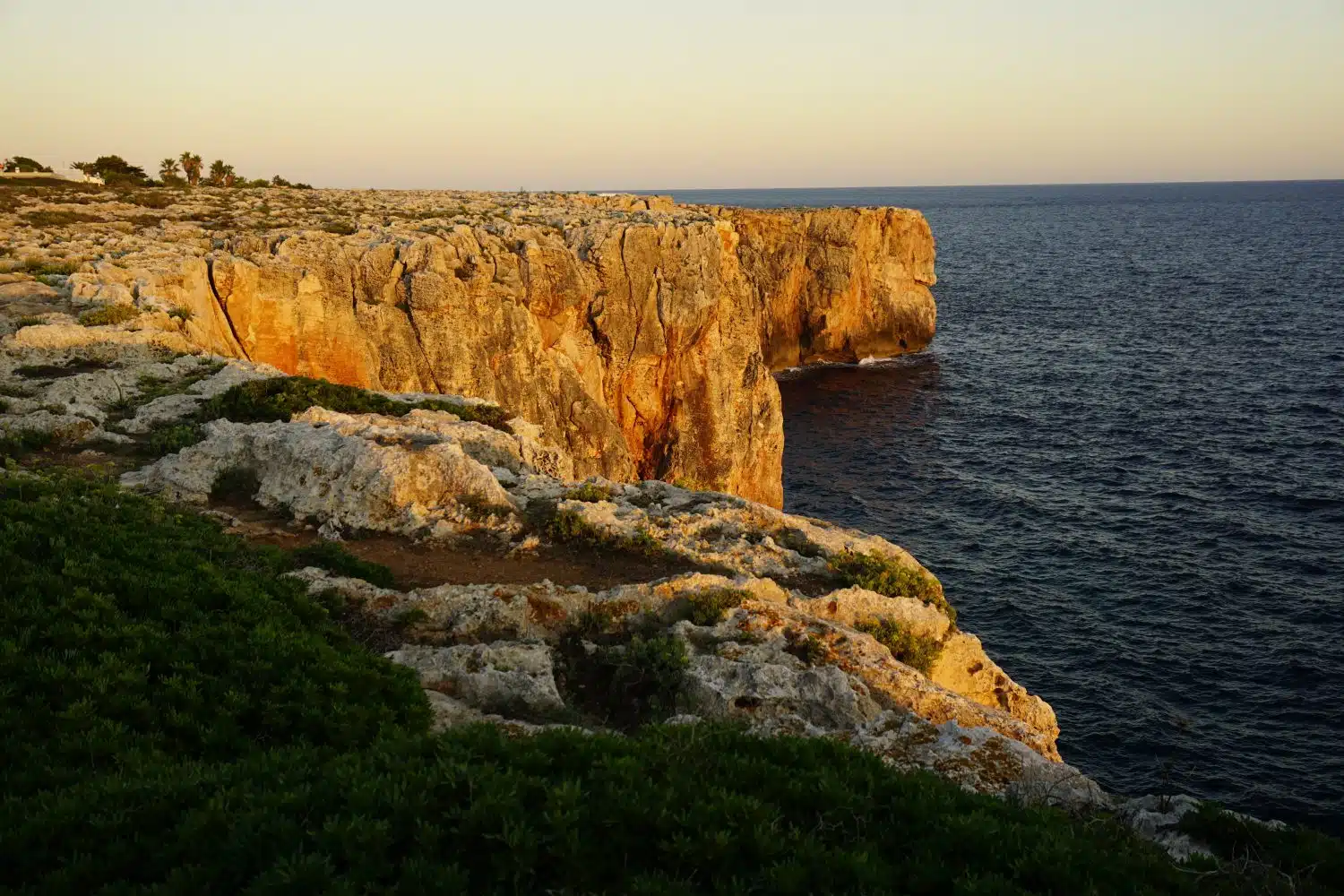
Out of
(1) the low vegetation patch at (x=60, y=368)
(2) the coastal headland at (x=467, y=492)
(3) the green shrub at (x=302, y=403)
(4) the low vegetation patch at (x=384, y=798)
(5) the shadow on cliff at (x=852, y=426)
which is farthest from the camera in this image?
(5) the shadow on cliff at (x=852, y=426)

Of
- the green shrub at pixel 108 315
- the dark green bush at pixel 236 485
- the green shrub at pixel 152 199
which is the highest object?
the green shrub at pixel 152 199

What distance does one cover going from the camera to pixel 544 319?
145 feet

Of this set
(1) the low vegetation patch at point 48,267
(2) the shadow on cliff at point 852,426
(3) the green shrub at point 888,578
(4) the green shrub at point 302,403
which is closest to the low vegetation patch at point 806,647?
(3) the green shrub at point 888,578

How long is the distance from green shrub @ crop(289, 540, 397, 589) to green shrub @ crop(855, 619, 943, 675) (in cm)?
846

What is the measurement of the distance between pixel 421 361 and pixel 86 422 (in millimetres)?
19741

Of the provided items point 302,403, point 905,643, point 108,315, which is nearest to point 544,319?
point 108,315

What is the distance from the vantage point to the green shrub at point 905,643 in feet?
52.2

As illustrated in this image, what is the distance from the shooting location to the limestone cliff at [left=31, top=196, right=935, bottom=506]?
3459cm

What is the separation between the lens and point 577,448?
43688 mm

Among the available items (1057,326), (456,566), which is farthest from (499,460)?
(1057,326)

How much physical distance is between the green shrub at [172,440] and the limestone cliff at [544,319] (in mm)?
9698

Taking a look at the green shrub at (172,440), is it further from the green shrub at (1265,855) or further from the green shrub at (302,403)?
the green shrub at (1265,855)

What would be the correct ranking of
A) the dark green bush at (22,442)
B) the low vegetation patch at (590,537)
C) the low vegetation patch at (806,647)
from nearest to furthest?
the low vegetation patch at (806,647) → the low vegetation patch at (590,537) → the dark green bush at (22,442)

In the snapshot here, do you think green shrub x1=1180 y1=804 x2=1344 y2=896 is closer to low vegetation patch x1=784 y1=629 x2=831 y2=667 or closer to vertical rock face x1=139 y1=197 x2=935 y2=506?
low vegetation patch x1=784 y1=629 x2=831 y2=667
